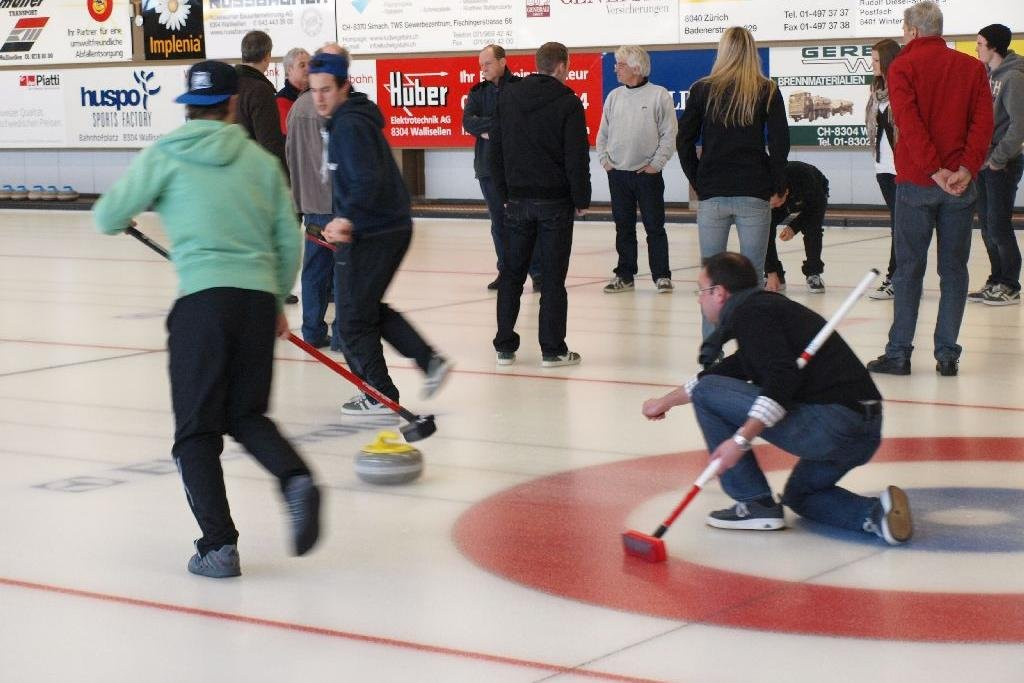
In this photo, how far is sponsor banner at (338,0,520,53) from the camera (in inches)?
781

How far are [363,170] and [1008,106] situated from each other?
5511mm

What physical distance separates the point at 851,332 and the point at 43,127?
1655 centimetres

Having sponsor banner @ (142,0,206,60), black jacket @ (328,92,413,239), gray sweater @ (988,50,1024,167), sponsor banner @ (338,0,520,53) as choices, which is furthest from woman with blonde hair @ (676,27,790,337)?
sponsor banner @ (142,0,206,60)

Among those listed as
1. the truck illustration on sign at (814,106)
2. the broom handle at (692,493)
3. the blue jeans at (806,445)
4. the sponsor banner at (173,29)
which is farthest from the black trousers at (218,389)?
the sponsor banner at (173,29)

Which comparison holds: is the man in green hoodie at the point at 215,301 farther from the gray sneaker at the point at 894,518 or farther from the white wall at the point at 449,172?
the white wall at the point at 449,172

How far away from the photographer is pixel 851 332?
9695mm

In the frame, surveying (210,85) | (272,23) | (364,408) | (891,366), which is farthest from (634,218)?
(272,23)

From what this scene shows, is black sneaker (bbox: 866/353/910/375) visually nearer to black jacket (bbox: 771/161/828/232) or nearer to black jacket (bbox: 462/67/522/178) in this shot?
black jacket (bbox: 771/161/828/232)

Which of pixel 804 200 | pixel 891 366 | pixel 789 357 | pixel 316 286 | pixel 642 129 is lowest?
pixel 891 366

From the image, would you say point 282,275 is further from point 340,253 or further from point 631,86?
point 631,86

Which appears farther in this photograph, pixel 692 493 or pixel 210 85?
pixel 692 493

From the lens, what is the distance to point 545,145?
329 inches

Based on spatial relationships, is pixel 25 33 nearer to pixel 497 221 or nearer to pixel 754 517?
pixel 497 221

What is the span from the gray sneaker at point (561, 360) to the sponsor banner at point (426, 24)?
11549mm
